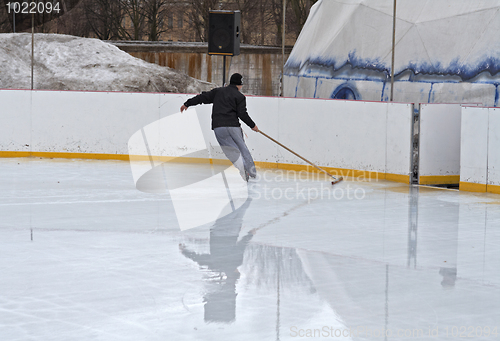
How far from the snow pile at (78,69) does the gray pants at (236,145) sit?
13.0 meters

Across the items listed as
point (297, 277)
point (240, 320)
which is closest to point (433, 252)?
point (297, 277)

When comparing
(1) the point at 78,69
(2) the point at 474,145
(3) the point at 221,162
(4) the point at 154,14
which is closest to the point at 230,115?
(3) the point at 221,162

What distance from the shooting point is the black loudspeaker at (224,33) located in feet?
43.4

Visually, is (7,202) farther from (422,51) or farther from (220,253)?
(422,51)

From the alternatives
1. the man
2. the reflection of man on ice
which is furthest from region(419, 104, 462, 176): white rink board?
the reflection of man on ice

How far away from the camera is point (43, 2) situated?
38031 millimetres

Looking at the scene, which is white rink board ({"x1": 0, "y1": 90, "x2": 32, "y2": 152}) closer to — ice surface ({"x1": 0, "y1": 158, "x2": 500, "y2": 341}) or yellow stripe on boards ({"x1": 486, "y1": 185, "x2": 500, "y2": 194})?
ice surface ({"x1": 0, "y1": 158, "x2": 500, "y2": 341})

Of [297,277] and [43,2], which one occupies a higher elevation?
[43,2]

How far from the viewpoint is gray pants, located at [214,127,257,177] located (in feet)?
33.5

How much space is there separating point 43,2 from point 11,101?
2715cm

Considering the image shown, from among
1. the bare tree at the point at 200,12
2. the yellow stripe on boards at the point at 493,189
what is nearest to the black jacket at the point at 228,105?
the yellow stripe on boards at the point at 493,189

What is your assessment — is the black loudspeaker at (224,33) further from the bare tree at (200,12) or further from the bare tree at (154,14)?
the bare tree at (200,12)

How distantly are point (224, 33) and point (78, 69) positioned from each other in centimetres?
1133

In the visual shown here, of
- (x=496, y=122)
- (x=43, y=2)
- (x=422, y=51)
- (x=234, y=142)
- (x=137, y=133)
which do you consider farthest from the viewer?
(x=43, y=2)
